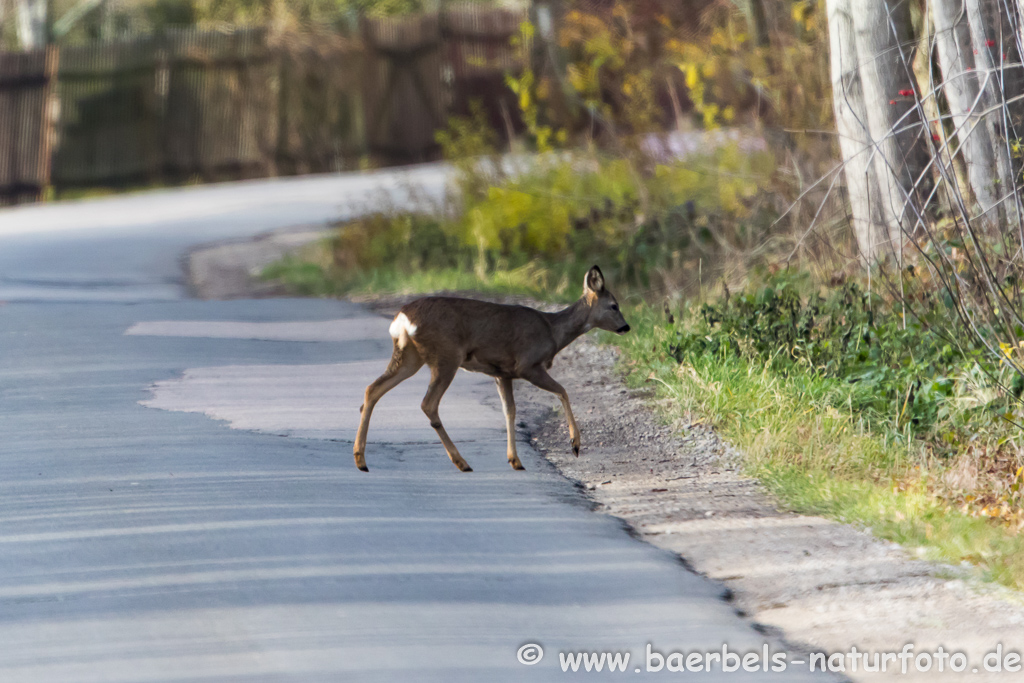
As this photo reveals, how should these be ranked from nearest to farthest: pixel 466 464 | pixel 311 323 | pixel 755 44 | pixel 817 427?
pixel 466 464 → pixel 817 427 → pixel 311 323 → pixel 755 44

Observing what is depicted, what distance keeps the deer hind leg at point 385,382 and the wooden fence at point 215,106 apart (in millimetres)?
21866

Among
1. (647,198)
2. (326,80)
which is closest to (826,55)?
(647,198)

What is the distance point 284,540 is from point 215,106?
24.2 meters

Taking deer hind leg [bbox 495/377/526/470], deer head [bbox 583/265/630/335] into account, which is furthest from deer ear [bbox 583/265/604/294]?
→ deer hind leg [bbox 495/377/526/470]

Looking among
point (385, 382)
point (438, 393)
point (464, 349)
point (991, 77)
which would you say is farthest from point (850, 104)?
point (385, 382)

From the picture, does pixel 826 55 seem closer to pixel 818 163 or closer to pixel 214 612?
pixel 818 163

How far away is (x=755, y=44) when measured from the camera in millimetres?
16734

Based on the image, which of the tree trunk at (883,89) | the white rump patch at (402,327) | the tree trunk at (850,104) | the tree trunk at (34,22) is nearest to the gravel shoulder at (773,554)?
the white rump patch at (402,327)

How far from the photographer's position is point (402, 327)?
738cm

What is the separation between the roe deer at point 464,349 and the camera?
7.38 m

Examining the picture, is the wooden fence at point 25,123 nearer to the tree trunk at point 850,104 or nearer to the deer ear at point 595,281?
the tree trunk at point 850,104

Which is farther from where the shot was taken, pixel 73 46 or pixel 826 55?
pixel 73 46

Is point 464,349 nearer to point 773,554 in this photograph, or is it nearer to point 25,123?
point 773,554

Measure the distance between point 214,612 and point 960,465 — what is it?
14.5 feet
